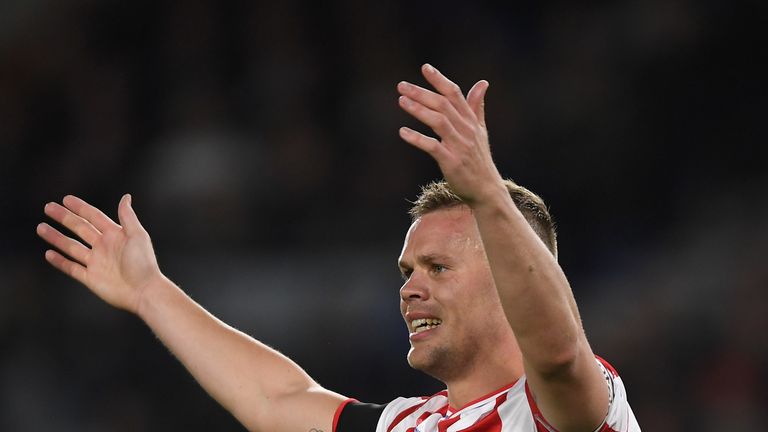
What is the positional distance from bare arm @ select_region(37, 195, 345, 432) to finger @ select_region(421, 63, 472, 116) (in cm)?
144

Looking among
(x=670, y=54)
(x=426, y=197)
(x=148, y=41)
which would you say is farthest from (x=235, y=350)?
A: (x=148, y=41)

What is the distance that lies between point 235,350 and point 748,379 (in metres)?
3.00

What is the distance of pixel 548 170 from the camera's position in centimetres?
608

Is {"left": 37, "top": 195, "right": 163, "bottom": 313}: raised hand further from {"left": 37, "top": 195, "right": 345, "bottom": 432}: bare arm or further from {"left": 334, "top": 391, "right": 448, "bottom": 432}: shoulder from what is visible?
{"left": 334, "top": 391, "right": 448, "bottom": 432}: shoulder

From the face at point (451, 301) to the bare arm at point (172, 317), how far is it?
0.50m

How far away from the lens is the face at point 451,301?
2920 millimetres

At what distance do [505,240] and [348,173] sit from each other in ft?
14.6

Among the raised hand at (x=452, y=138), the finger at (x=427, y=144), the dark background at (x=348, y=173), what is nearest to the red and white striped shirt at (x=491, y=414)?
the raised hand at (x=452, y=138)

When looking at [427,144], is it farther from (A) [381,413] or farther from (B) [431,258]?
(A) [381,413]

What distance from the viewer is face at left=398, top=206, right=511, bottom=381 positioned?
2.92 meters

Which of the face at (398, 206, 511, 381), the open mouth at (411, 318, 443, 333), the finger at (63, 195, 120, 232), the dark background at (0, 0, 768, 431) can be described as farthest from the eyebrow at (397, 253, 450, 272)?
the dark background at (0, 0, 768, 431)

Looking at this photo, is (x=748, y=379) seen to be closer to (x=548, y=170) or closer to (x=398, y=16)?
(x=548, y=170)

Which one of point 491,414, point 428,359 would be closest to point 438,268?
point 428,359

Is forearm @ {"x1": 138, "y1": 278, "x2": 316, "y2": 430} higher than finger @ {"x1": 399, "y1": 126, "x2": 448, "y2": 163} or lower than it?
lower
